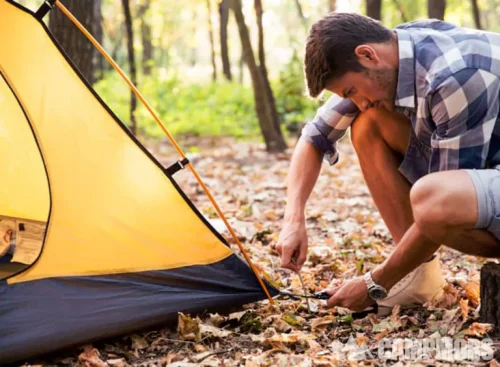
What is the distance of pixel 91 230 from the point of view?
8.03 ft

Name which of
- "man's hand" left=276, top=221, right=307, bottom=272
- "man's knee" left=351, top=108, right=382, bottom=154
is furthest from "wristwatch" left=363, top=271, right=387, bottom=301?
"man's knee" left=351, top=108, right=382, bottom=154

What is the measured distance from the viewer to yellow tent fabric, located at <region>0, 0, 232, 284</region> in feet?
7.87

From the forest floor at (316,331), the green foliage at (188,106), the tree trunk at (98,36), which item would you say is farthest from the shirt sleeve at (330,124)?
the tree trunk at (98,36)

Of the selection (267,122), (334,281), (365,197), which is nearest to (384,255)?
(334,281)

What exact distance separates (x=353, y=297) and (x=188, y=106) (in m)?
11.8

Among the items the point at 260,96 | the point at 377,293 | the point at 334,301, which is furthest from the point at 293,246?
the point at 260,96

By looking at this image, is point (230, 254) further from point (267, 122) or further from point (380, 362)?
point (267, 122)

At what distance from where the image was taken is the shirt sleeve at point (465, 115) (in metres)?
2.16

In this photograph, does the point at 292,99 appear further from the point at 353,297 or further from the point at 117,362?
the point at 117,362

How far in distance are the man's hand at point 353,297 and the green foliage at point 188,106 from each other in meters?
8.51

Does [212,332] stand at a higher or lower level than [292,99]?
lower

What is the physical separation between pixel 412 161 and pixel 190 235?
868 mm

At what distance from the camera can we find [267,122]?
7559 millimetres

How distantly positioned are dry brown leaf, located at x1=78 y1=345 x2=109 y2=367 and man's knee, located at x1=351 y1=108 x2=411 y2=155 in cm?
124
